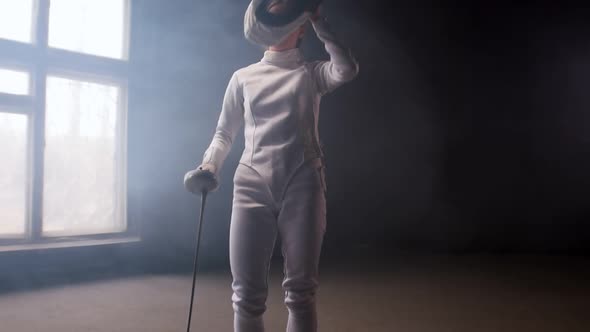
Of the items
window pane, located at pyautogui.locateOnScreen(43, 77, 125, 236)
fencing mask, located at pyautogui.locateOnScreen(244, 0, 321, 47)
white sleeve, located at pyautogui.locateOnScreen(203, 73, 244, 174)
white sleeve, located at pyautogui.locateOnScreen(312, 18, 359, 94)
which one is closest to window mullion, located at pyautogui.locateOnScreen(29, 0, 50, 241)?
window pane, located at pyautogui.locateOnScreen(43, 77, 125, 236)

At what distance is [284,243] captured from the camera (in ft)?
5.06

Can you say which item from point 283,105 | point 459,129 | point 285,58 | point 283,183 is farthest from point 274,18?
point 459,129

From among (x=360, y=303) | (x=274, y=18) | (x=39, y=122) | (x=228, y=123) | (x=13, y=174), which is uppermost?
(x=274, y=18)

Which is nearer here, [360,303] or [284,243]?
[284,243]

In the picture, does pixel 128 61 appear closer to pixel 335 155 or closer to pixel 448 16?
pixel 335 155

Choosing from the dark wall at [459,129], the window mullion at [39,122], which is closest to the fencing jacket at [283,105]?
the window mullion at [39,122]

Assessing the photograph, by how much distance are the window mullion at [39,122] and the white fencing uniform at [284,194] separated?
8.43 feet

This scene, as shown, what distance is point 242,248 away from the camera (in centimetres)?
151

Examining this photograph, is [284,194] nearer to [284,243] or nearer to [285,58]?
[284,243]

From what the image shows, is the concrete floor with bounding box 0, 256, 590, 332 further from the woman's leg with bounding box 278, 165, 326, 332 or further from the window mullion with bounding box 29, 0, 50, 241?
the woman's leg with bounding box 278, 165, 326, 332

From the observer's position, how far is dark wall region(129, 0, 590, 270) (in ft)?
18.0

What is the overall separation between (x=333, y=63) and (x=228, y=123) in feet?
1.37

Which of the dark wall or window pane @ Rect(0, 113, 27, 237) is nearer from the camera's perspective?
window pane @ Rect(0, 113, 27, 237)

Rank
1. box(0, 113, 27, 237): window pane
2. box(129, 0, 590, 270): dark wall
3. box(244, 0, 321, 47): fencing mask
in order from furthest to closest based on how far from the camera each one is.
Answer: box(129, 0, 590, 270): dark wall, box(0, 113, 27, 237): window pane, box(244, 0, 321, 47): fencing mask
